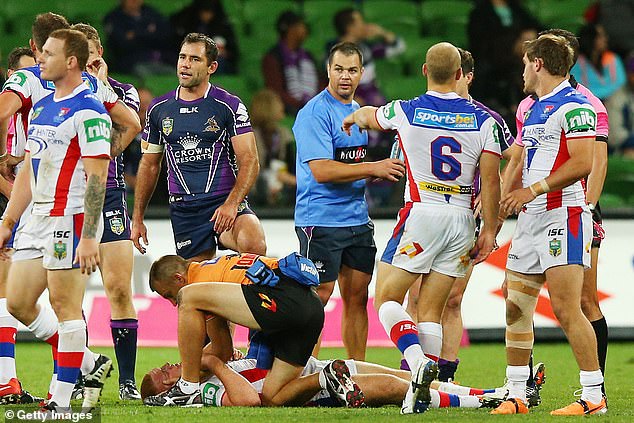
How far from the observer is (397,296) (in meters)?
7.37

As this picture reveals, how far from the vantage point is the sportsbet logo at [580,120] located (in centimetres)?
701

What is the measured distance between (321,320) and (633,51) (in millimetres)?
9596

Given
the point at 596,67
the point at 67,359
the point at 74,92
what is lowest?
the point at 67,359

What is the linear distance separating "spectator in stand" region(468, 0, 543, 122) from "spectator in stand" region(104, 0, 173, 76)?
148 inches

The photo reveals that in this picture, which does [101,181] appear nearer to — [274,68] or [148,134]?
[148,134]

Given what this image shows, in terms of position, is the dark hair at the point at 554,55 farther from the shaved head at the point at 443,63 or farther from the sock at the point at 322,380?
the sock at the point at 322,380

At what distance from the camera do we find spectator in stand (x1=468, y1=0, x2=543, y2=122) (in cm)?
1357

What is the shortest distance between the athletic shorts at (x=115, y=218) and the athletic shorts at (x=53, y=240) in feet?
4.69

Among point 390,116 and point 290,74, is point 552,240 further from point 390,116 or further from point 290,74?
point 290,74

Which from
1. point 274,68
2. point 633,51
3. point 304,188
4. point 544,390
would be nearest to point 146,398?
point 304,188

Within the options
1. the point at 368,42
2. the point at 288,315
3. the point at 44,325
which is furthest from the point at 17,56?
the point at 368,42

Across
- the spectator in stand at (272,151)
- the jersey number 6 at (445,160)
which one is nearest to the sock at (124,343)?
the jersey number 6 at (445,160)

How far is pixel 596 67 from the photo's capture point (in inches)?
569

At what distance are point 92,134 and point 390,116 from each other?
1850 mm
